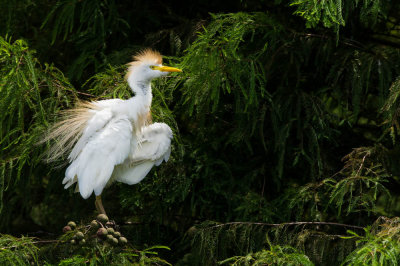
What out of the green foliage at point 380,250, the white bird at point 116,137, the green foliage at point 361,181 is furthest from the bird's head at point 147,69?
the green foliage at point 380,250

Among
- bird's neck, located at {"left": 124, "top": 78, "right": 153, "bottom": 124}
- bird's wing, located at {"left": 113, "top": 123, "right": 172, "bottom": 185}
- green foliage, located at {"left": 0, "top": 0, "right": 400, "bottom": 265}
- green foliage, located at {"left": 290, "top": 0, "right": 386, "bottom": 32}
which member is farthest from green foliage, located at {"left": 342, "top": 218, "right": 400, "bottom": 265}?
bird's neck, located at {"left": 124, "top": 78, "right": 153, "bottom": 124}

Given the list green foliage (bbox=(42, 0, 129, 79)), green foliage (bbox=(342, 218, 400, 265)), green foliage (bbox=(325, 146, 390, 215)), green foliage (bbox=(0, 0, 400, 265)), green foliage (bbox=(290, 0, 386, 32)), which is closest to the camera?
green foliage (bbox=(342, 218, 400, 265))

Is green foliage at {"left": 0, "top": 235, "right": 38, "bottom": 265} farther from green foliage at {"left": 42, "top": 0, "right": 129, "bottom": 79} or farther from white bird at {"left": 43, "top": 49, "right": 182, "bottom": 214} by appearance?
green foliage at {"left": 42, "top": 0, "right": 129, "bottom": 79}

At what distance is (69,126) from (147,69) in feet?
1.66

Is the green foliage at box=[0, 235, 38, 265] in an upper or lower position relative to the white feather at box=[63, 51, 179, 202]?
lower

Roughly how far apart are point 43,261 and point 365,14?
192 centimetres

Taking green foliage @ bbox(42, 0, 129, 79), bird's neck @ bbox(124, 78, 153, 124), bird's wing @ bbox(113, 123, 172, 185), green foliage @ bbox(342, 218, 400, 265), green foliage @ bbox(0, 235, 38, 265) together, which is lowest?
green foliage @ bbox(0, 235, 38, 265)

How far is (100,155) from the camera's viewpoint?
11.1 feet

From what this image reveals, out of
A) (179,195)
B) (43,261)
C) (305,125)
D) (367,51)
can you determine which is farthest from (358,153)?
(43,261)

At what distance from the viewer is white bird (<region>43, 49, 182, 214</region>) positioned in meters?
3.37

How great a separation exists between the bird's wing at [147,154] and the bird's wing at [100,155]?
0.11 metres

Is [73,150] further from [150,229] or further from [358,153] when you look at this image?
[358,153]

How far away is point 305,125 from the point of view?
3650mm

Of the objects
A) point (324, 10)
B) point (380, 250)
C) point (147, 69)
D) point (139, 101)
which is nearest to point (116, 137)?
point (139, 101)
